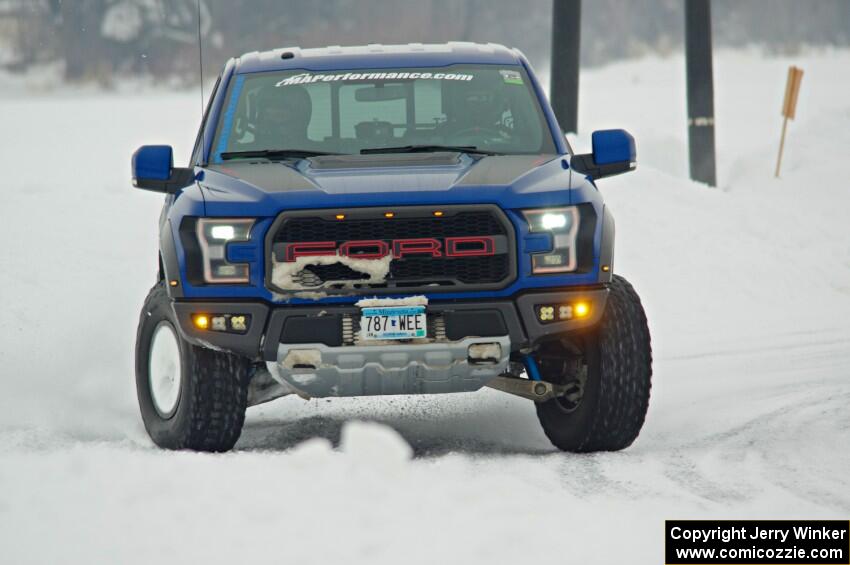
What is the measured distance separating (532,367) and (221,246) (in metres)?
1.52

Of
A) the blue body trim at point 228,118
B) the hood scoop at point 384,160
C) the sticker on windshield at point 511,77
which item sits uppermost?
the sticker on windshield at point 511,77

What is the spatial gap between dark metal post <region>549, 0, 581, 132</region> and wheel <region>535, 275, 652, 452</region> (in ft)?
36.0

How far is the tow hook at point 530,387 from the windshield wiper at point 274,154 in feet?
4.32

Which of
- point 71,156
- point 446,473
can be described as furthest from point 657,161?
point 446,473

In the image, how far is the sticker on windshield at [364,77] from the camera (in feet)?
24.4

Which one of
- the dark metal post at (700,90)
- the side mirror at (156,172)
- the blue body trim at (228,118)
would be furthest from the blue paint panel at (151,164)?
the dark metal post at (700,90)

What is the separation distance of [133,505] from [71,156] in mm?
15267

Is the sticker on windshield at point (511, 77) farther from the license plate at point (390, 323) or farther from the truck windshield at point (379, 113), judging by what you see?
the license plate at point (390, 323)

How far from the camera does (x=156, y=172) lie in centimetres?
677

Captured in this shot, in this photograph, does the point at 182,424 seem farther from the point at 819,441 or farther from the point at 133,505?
the point at 819,441

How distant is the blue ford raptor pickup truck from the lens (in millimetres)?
6113

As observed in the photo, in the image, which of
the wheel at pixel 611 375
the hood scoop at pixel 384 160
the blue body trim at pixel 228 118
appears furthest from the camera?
the blue body trim at pixel 228 118

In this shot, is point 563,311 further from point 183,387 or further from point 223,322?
point 183,387

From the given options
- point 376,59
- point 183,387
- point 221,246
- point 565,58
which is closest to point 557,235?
point 221,246
